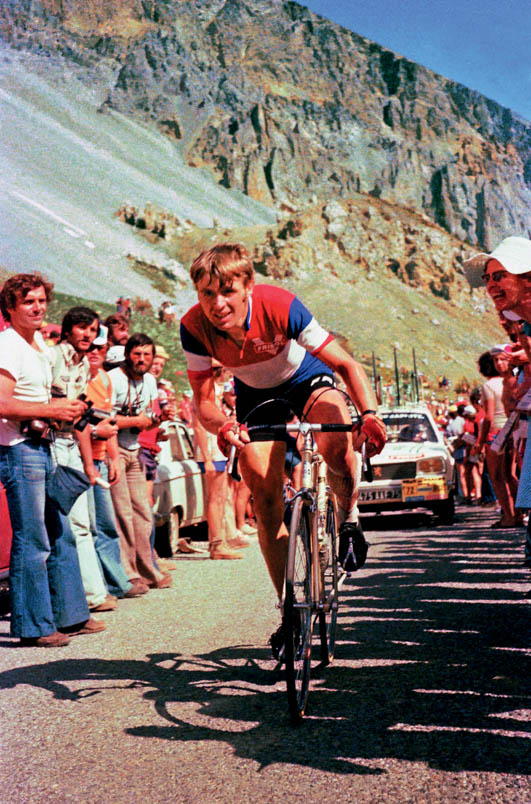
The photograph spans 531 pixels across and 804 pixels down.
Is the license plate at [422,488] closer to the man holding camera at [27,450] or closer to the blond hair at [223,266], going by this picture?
the man holding camera at [27,450]


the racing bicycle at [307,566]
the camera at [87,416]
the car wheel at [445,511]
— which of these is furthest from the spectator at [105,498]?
the car wheel at [445,511]

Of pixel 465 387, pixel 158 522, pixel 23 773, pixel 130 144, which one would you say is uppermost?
pixel 130 144

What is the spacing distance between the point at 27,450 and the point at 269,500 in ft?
6.78

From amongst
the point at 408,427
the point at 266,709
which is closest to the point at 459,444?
the point at 408,427

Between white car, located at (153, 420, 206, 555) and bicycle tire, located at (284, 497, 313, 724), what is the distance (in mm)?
6429

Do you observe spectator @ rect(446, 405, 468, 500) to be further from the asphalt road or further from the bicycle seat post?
the bicycle seat post

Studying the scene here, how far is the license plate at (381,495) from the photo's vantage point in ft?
46.6

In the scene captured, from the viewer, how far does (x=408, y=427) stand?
15234mm

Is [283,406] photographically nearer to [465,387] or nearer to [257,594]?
[257,594]

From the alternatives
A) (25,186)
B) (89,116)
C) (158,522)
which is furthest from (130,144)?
(158,522)

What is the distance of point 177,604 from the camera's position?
8023mm

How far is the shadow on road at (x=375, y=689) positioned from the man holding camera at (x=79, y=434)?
1.72 meters

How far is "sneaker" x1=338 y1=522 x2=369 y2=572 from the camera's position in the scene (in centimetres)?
→ 565

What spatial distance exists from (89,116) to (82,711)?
17976cm
